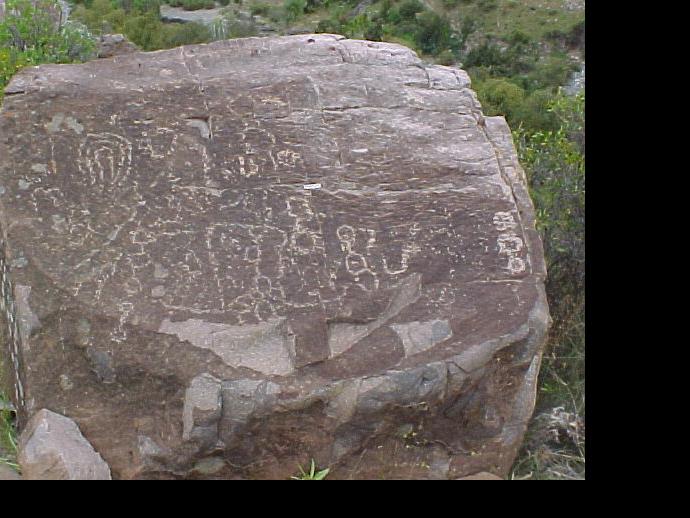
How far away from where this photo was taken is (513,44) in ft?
44.1

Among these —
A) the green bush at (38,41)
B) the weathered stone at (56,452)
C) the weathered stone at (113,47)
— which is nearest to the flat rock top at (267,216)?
the weathered stone at (56,452)

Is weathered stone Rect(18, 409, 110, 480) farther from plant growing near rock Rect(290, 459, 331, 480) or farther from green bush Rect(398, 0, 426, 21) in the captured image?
green bush Rect(398, 0, 426, 21)

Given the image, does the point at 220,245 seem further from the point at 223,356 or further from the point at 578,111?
the point at 578,111

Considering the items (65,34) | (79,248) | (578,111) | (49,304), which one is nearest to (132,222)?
(79,248)

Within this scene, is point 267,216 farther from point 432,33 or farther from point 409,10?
point 409,10

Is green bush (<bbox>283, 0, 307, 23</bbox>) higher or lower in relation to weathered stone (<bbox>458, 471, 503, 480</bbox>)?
lower

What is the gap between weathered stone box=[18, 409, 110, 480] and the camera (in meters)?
3.31

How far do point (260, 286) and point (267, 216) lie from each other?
36 cm

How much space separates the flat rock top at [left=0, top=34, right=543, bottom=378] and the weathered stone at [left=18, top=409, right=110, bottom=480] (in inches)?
17.2

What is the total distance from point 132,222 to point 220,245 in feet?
1.34

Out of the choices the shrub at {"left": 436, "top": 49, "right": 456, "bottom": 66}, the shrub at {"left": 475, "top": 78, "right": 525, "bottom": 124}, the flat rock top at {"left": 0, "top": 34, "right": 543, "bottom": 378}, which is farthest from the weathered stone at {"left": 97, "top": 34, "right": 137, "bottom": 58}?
the shrub at {"left": 436, "top": 49, "right": 456, "bottom": 66}

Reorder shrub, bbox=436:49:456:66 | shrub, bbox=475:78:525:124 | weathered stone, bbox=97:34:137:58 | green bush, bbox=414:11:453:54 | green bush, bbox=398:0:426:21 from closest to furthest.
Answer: weathered stone, bbox=97:34:137:58 → shrub, bbox=475:78:525:124 → shrub, bbox=436:49:456:66 → green bush, bbox=414:11:453:54 → green bush, bbox=398:0:426:21

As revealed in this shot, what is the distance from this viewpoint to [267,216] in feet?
12.6

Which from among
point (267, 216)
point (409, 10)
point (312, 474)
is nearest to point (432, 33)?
point (409, 10)
